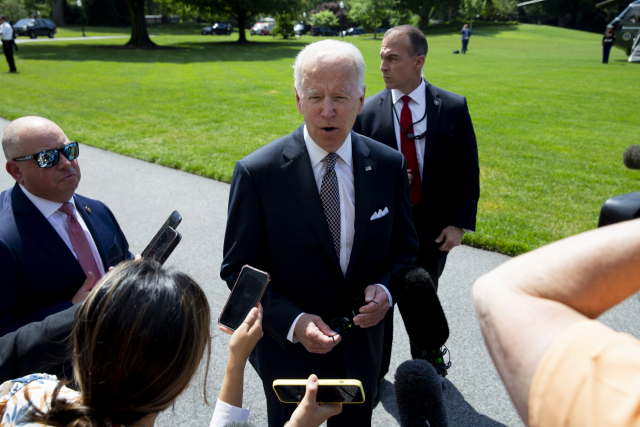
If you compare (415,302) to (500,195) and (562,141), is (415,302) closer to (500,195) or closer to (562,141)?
(500,195)

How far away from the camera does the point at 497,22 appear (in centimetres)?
6306

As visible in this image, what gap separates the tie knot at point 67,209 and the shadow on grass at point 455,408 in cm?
253

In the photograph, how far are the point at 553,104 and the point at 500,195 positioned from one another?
9908mm

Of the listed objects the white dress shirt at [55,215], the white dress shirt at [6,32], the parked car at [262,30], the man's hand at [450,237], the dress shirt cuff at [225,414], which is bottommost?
the man's hand at [450,237]

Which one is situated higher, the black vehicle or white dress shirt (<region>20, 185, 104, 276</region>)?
the black vehicle

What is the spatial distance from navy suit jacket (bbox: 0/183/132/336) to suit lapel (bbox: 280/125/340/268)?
3.92ft

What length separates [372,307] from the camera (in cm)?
234

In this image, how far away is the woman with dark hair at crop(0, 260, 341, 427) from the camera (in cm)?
137

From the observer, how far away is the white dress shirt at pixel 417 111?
3.73 metres

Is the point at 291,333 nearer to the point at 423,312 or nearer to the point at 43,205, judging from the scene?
the point at 423,312

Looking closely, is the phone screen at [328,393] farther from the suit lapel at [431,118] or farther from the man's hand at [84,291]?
the suit lapel at [431,118]

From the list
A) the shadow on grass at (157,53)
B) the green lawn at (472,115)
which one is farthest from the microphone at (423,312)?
the shadow on grass at (157,53)

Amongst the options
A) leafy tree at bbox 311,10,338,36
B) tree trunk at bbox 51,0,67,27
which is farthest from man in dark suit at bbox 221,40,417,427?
tree trunk at bbox 51,0,67,27

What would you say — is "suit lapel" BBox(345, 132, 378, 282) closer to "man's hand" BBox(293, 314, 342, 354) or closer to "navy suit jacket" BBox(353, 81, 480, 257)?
"man's hand" BBox(293, 314, 342, 354)
